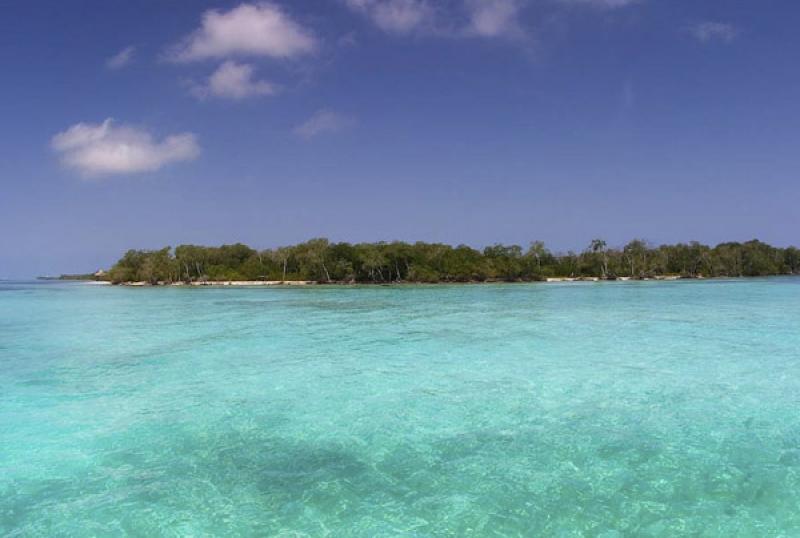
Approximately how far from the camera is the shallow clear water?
5.35 m

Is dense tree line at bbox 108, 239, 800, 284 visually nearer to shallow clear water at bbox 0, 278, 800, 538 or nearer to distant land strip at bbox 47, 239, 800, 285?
distant land strip at bbox 47, 239, 800, 285

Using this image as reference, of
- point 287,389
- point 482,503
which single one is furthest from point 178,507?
point 287,389

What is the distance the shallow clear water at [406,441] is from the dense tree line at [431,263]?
77561 millimetres

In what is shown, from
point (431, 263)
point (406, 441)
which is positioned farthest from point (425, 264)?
point (406, 441)

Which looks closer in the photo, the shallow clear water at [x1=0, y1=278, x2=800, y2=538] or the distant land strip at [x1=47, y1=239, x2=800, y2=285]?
the shallow clear water at [x1=0, y1=278, x2=800, y2=538]

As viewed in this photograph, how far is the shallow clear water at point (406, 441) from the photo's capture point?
535 centimetres

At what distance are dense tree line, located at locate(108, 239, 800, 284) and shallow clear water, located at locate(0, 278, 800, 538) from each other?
77561mm

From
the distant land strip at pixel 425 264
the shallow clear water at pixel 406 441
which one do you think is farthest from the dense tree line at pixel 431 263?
the shallow clear water at pixel 406 441

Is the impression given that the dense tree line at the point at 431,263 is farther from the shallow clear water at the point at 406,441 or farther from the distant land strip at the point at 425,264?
the shallow clear water at the point at 406,441

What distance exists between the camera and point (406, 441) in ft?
25.1

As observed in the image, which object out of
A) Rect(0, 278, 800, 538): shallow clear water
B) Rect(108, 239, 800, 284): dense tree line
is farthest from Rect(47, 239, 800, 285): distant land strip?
Rect(0, 278, 800, 538): shallow clear water

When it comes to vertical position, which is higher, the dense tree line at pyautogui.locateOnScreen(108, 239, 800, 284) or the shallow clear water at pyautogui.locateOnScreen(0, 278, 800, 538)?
the dense tree line at pyautogui.locateOnScreen(108, 239, 800, 284)

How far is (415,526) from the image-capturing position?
5129 mm

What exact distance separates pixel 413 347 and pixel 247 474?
10760 millimetres
